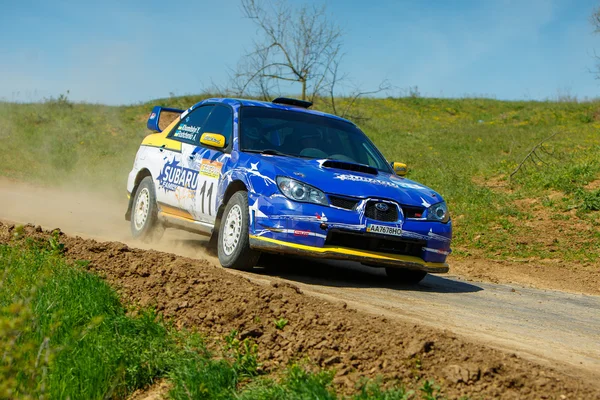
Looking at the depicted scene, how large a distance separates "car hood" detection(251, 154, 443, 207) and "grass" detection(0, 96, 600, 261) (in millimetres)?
5090

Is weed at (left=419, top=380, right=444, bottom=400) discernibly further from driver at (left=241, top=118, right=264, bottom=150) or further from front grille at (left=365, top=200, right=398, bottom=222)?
driver at (left=241, top=118, right=264, bottom=150)

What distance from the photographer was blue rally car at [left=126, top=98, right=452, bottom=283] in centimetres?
729

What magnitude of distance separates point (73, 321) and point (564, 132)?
3089 centimetres

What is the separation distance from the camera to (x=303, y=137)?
340 inches

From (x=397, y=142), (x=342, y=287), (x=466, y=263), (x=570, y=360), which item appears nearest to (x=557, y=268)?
(x=466, y=263)

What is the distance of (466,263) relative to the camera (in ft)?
38.7

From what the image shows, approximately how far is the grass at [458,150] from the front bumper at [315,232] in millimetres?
5519

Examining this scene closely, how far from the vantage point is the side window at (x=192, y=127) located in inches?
364

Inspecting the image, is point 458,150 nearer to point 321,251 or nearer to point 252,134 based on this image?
point 252,134

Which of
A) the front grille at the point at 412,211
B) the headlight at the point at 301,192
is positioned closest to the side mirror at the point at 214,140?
the headlight at the point at 301,192

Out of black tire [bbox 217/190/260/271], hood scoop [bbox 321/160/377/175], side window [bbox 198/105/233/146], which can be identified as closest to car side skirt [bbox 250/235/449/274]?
black tire [bbox 217/190/260/271]

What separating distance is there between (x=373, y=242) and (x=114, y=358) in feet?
11.1

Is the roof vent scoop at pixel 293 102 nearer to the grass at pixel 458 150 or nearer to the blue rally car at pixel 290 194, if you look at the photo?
the blue rally car at pixel 290 194

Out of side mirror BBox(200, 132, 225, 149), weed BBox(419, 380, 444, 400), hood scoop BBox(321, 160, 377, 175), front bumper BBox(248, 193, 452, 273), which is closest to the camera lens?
weed BBox(419, 380, 444, 400)
